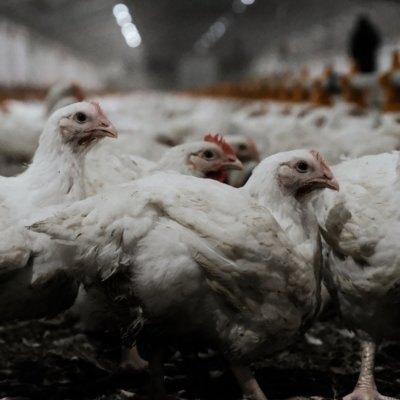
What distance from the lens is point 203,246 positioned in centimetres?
186

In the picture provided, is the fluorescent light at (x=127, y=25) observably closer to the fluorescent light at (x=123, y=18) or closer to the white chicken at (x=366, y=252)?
the fluorescent light at (x=123, y=18)

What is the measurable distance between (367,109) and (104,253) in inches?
169

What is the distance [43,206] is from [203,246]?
0.71 m

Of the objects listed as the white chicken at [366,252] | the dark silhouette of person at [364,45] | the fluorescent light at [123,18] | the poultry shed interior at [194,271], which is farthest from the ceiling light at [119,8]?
the white chicken at [366,252]

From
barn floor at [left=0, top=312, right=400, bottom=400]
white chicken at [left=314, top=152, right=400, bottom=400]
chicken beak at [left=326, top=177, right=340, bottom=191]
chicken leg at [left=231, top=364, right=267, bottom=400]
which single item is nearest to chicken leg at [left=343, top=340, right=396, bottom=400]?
white chicken at [left=314, top=152, right=400, bottom=400]

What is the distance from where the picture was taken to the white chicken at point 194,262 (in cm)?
186

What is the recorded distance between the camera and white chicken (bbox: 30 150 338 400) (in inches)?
73.4

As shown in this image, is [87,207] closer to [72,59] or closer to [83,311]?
[83,311]

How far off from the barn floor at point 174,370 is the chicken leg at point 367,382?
4.8 inches

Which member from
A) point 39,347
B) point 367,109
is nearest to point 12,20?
point 367,109

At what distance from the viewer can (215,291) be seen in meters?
1.91

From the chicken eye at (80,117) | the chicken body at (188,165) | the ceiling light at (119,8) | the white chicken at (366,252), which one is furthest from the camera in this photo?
the ceiling light at (119,8)

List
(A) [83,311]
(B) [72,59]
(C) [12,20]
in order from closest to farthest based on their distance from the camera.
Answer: (A) [83,311] → (C) [12,20] → (B) [72,59]

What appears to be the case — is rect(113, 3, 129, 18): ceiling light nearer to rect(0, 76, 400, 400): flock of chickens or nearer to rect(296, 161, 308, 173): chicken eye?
rect(0, 76, 400, 400): flock of chickens
